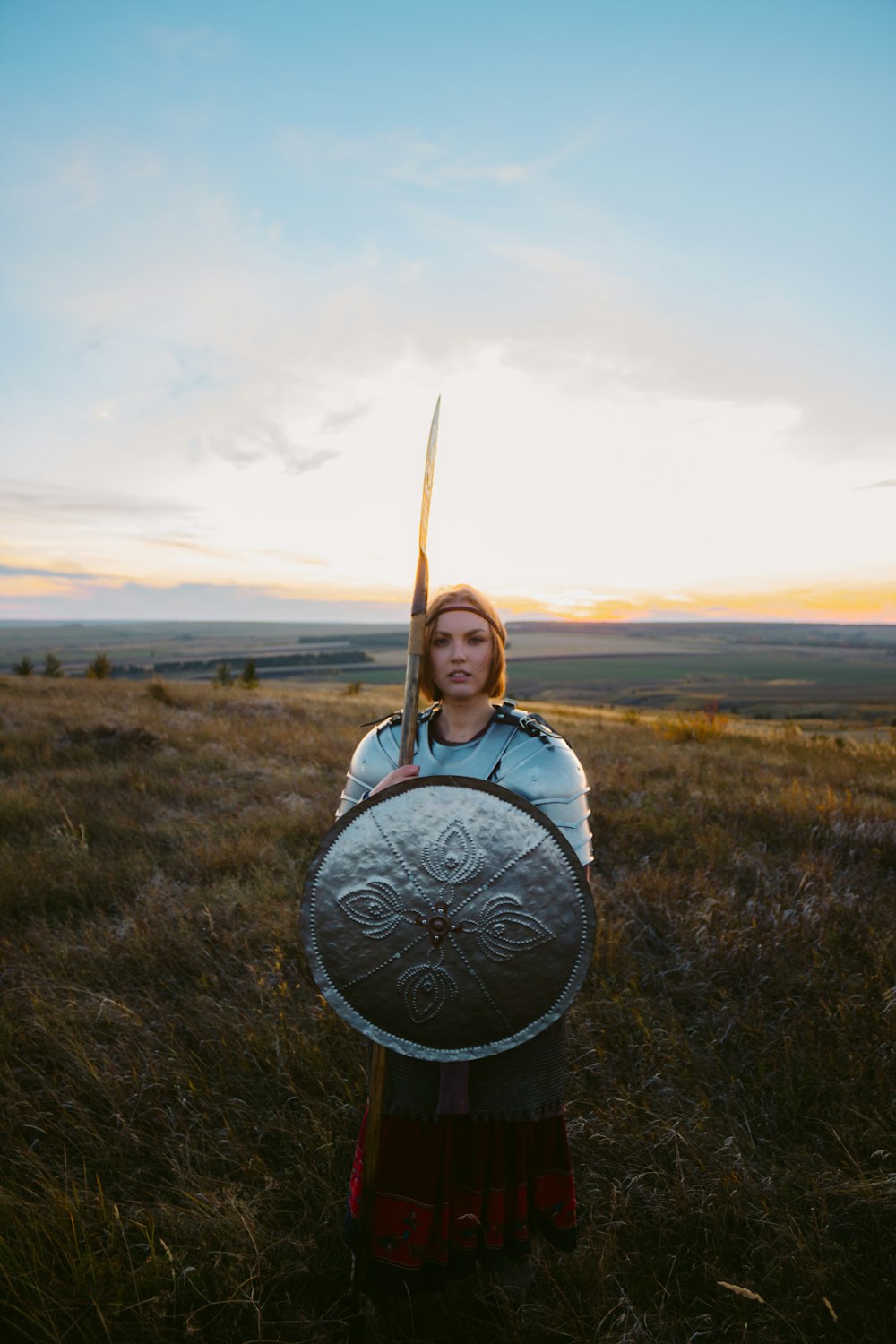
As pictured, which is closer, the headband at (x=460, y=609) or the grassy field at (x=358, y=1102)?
the grassy field at (x=358, y=1102)

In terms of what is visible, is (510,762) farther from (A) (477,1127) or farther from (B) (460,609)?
(A) (477,1127)

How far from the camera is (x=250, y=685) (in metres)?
25.2

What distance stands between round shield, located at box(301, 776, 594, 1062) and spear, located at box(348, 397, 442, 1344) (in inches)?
10.0

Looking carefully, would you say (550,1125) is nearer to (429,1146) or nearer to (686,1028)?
(429,1146)

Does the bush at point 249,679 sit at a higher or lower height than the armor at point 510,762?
lower

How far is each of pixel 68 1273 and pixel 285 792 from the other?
19.1ft

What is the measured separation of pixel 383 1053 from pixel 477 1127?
54 cm

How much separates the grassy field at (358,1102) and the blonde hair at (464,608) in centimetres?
189

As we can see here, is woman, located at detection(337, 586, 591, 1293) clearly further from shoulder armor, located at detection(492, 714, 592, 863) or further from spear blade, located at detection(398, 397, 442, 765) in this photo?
spear blade, located at detection(398, 397, 442, 765)

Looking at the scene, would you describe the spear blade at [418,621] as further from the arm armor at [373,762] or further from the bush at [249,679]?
the bush at [249,679]

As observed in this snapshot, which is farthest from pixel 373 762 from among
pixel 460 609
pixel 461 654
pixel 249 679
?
pixel 249 679

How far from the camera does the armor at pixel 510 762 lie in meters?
2.15

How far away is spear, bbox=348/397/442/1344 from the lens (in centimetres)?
205

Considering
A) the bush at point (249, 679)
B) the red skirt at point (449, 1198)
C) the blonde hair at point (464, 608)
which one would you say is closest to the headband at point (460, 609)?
the blonde hair at point (464, 608)
